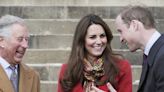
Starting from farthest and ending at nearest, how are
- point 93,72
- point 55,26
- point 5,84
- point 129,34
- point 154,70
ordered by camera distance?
point 55,26 < point 93,72 < point 5,84 < point 129,34 < point 154,70

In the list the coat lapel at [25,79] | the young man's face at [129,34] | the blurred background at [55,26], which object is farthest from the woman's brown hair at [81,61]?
the blurred background at [55,26]

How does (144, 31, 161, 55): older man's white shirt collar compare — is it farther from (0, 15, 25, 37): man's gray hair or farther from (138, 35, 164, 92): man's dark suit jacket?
(0, 15, 25, 37): man's gray hair

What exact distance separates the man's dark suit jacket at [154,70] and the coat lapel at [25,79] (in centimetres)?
92

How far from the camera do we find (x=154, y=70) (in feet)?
10.1

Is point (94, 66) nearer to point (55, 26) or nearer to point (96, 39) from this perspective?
point (96, 39)

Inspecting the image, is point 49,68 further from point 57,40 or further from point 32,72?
point 32,72

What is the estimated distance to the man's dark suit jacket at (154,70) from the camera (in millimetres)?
3025

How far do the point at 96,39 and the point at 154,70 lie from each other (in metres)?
1.27

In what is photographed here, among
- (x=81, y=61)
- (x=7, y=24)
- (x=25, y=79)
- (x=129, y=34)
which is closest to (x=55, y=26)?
(x=81, y=61)

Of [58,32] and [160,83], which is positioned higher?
[160,83]

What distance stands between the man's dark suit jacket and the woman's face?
1.08 m

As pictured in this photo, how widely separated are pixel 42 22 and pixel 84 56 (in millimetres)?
3566

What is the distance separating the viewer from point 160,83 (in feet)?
9.86

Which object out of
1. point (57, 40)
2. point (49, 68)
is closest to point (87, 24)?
point (49, 68)
